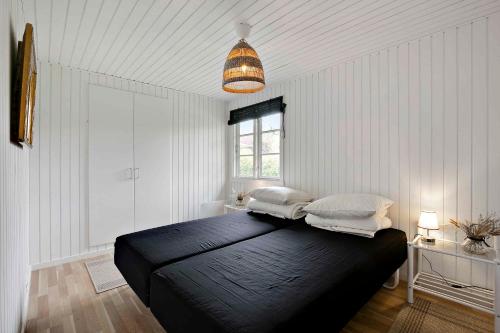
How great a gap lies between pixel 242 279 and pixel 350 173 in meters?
2.02

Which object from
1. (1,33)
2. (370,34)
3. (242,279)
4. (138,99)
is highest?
(370,34)

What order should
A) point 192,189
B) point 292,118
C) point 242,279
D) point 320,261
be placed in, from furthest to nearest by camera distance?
point 192,189, point 292,118, point 320,261, point 242,279

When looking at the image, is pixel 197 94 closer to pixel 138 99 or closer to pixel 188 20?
pixel 138 99

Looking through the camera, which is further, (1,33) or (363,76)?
(363,76)

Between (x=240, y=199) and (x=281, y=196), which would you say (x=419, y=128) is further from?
(x=240, y=199)

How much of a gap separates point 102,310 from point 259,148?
2.94 m

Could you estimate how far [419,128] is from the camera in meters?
2.40

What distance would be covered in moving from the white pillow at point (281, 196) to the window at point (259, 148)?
28.3 inches

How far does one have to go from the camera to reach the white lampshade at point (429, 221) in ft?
7.04

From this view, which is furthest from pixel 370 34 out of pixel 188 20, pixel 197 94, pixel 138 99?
pixel 138 99

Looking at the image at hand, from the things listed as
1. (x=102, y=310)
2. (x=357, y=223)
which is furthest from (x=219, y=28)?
(x=102, y=310)

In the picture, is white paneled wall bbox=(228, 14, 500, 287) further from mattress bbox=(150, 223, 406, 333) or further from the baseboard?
the baseboard

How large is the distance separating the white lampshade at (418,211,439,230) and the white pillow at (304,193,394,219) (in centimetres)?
31

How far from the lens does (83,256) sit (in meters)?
3.17
